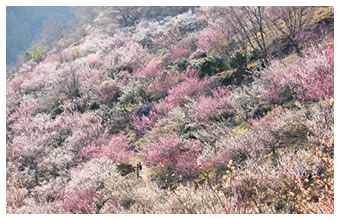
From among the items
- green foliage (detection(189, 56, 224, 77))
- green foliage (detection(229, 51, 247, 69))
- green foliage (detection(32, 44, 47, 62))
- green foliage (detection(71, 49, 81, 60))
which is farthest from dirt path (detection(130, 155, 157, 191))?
green foliage (detection(32, 44, 47, 62))

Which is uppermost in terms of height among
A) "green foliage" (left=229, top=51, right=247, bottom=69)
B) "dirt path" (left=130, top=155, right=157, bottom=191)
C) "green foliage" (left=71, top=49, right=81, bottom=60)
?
"green foliage" (left=71, top=49, right=81, bottom=60)

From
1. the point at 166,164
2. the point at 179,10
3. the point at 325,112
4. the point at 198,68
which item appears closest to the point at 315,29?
the point at 198,68

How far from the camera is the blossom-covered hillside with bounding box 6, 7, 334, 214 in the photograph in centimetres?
334

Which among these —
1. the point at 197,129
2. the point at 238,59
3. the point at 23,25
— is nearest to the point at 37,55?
the point at 238,59

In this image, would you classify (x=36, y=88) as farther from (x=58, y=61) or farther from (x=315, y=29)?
(x=315, y=29)

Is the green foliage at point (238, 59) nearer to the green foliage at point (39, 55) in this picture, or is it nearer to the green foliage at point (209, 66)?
the green foliage at point (209, 66)

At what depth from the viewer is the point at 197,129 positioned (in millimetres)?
6168

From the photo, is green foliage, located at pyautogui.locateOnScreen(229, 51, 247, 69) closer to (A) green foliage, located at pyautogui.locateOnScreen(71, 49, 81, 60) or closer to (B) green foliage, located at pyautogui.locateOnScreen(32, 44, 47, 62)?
(A) green foliage, located at pyautogui.locateOnScreen(71, 49, 81, 60)

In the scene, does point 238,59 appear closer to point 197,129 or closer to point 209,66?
point 209,66

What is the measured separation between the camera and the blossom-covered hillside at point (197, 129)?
11.0ft

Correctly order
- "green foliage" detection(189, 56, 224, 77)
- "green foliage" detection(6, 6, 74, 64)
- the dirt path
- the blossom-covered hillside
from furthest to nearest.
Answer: "green foliage" detection(6, 6, 74, 64), "green foliage" detection(189, 56, 224, 77), the dirt path, the blossom-covered hillside

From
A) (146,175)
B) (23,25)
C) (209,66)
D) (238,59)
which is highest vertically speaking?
(23,25)
